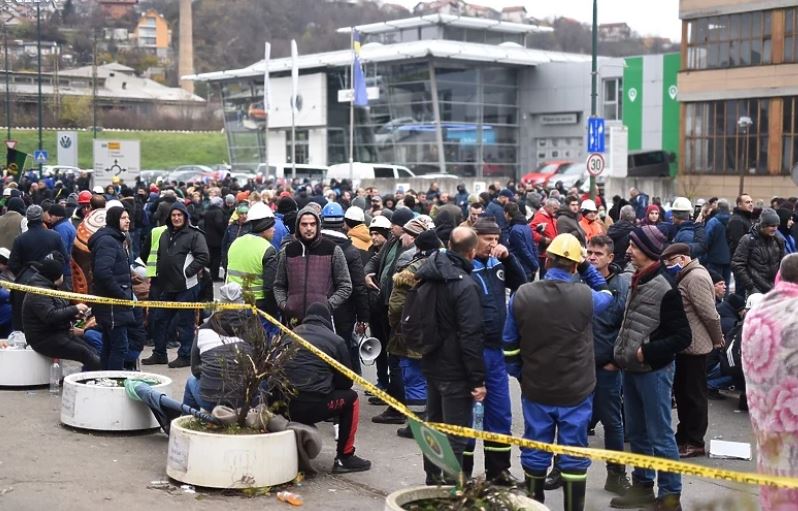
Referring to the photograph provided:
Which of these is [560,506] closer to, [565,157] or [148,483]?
[148,483]

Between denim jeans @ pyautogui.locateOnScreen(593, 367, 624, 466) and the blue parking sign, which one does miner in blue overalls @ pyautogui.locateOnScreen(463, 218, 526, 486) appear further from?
the blue parking sign

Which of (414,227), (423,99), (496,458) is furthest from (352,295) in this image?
(423,99)

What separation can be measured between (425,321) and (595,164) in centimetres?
1817

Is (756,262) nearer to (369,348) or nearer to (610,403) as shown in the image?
(369,348)

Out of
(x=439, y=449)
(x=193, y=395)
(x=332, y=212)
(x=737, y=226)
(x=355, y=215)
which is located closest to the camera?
(x=439, y=449)

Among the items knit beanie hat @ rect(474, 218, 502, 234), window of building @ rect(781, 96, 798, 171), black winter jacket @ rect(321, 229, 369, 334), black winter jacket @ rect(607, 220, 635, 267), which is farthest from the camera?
window of building @ rect(781, 96, 798, 171)

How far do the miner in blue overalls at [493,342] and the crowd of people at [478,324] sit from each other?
0.5 inches

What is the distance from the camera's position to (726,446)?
349 inches

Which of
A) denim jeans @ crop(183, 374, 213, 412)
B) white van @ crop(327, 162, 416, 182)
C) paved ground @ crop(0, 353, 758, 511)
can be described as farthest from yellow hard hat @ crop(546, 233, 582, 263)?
white van @ crop(327, 162, 416, 182)

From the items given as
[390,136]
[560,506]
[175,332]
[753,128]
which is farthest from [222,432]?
[390,136]

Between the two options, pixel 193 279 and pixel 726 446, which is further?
pixel 193 279

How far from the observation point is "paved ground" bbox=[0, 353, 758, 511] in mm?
7113

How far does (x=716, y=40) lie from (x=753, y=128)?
439 cm

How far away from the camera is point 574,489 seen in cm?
652
